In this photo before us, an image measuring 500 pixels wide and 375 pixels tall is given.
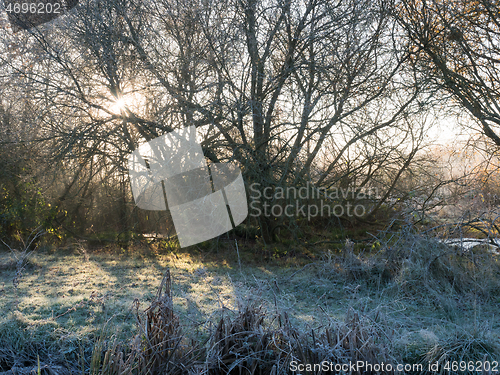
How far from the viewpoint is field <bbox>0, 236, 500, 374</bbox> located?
3.04m

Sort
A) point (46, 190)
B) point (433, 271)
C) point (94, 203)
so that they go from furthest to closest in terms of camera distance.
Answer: point (94, 203) < point (46, 190) < point (433, 271)

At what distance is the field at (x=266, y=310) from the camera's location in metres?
3.04

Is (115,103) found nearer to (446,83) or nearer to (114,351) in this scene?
(114,351)

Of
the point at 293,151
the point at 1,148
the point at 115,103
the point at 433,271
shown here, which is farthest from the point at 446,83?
the point at 1,148

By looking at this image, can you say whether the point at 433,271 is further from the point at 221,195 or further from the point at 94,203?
the point at 94,203

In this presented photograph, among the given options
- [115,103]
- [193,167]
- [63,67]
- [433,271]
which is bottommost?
[433,271]

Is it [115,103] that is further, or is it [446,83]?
[446,83]

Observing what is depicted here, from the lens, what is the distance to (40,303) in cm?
421

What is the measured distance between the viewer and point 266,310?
340 centimetres

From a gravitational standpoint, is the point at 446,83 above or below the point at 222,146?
above

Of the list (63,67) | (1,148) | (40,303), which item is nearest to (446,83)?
(63,67)

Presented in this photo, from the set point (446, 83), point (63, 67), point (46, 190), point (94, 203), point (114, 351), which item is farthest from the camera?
point (94, 203)

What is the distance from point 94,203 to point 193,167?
9.80 ft

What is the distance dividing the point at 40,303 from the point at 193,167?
3.25 m
